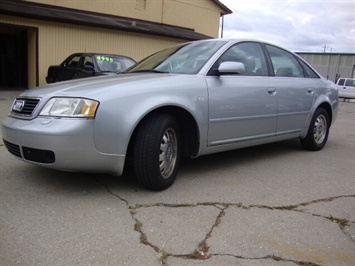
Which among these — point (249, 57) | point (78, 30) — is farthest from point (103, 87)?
point (78, 30)

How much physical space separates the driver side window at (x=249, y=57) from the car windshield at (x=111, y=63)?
5.91 meters

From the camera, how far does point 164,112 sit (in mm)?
3756

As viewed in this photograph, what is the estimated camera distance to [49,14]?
1381 centimetres

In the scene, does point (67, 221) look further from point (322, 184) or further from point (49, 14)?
point (49, 14)

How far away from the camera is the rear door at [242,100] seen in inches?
163

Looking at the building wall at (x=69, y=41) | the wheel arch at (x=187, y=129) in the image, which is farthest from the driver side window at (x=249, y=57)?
the building wall at (x=69, y=41)

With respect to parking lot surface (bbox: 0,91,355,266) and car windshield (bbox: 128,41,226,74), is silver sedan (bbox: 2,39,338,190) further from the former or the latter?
parking lot surface (bbox: 0,91,355,266)

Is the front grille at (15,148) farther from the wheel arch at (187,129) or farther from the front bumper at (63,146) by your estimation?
the wheel arch at (187,129)

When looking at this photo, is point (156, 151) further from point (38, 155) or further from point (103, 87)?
point (38, 155)

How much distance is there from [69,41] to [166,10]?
6836mm

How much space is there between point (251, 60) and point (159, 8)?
1586 cm

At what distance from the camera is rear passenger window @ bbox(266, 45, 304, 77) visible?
514 cm

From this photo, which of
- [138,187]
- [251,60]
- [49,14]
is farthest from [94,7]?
[138,187]

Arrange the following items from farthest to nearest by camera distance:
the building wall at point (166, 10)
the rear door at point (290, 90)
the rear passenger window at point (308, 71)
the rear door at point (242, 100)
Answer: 1. the building wall at point (166, 10)
2. the rear passenger window at point (308, 71)
3. the rear door at point (290, 90)
4. the rear door at point (242, 100)
